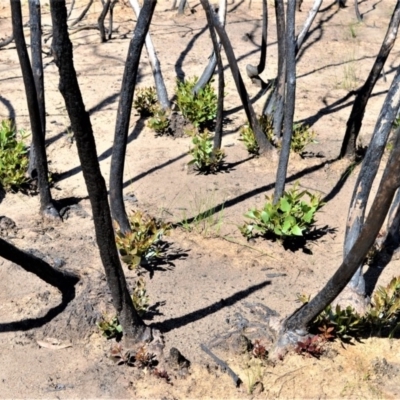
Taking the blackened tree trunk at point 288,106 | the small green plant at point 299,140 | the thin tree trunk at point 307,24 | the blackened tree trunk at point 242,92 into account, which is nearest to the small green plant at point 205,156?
the blackened tree trunk at point 242,92

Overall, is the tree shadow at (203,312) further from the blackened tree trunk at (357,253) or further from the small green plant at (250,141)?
the small green plant at (250,141)

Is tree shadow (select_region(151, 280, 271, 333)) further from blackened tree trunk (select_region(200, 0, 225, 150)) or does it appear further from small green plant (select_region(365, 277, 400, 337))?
blackened tree trunk (select_region(200, 0, 225, 150))

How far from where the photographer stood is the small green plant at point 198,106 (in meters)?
6.11

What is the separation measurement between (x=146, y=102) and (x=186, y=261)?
278 cm


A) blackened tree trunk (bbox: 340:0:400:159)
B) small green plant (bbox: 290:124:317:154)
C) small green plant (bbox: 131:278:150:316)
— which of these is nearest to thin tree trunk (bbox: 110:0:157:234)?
small green plant (bbox: 131:278:150:316)

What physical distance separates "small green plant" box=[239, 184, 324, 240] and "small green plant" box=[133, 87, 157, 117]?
2385 millimetres

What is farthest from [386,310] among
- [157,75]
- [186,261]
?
[157,75]

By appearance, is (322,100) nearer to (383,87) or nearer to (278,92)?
(383,87)

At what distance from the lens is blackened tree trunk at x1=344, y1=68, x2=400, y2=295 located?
328cm

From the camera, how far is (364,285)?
3668 millimetres

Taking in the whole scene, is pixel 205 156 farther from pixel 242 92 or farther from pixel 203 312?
pixel 203 312

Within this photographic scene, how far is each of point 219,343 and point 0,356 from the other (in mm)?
1070

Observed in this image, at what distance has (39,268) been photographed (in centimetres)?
343

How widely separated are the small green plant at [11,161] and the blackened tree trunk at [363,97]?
101 inches
